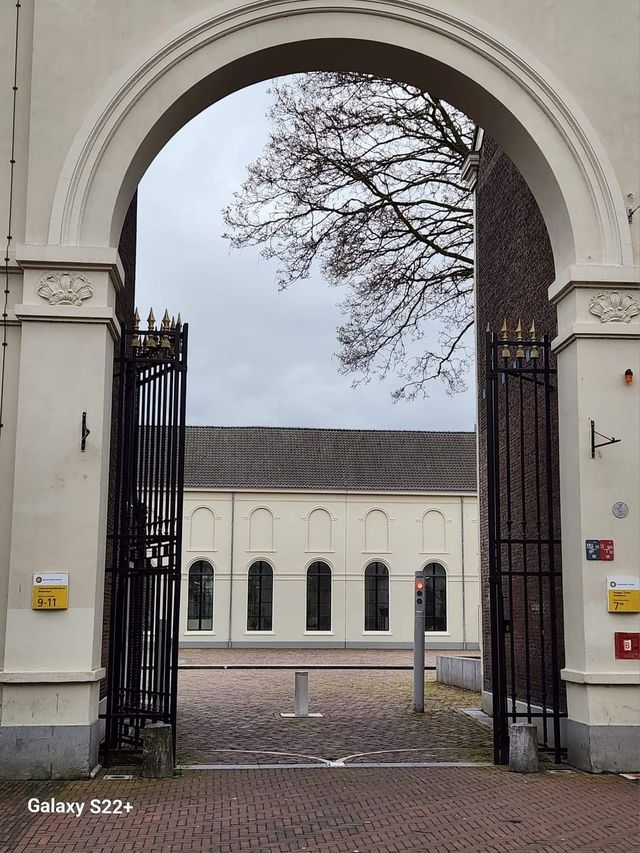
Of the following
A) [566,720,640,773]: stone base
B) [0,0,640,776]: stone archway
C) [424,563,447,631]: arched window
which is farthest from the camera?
[424,563,447,631]: arched window

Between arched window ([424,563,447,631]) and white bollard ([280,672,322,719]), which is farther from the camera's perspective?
arched window ([424,563,447,631])

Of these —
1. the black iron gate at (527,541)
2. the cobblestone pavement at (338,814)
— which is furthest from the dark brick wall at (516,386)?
the cobblestone pavement at (338,814)

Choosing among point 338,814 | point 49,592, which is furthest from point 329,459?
point 338,814

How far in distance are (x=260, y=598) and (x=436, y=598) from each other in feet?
25.9

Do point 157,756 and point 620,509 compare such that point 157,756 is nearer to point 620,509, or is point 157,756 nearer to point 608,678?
point 608,678

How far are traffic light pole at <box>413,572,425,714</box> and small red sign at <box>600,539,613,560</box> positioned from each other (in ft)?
23.4

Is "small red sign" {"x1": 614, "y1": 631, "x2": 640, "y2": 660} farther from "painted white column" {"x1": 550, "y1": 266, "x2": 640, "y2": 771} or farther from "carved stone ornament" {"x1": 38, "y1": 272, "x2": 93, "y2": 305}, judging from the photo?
"carved stone ornament" {"x1": 38, "y1": 272, "x2": 93, "y2": 305}

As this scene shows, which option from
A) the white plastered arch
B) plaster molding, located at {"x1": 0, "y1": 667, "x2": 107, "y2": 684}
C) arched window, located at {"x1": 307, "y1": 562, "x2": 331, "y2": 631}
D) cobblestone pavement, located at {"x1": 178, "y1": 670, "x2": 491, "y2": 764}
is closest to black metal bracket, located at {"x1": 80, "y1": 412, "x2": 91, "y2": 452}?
the white plastered arch

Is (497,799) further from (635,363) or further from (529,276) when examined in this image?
(529,276)

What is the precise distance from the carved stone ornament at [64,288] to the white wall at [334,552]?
33829mm

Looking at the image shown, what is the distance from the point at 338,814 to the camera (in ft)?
26.1

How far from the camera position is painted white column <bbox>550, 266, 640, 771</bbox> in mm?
9758

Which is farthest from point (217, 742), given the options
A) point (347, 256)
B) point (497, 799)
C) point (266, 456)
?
point (266, 456)

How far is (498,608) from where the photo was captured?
10.3 meters
